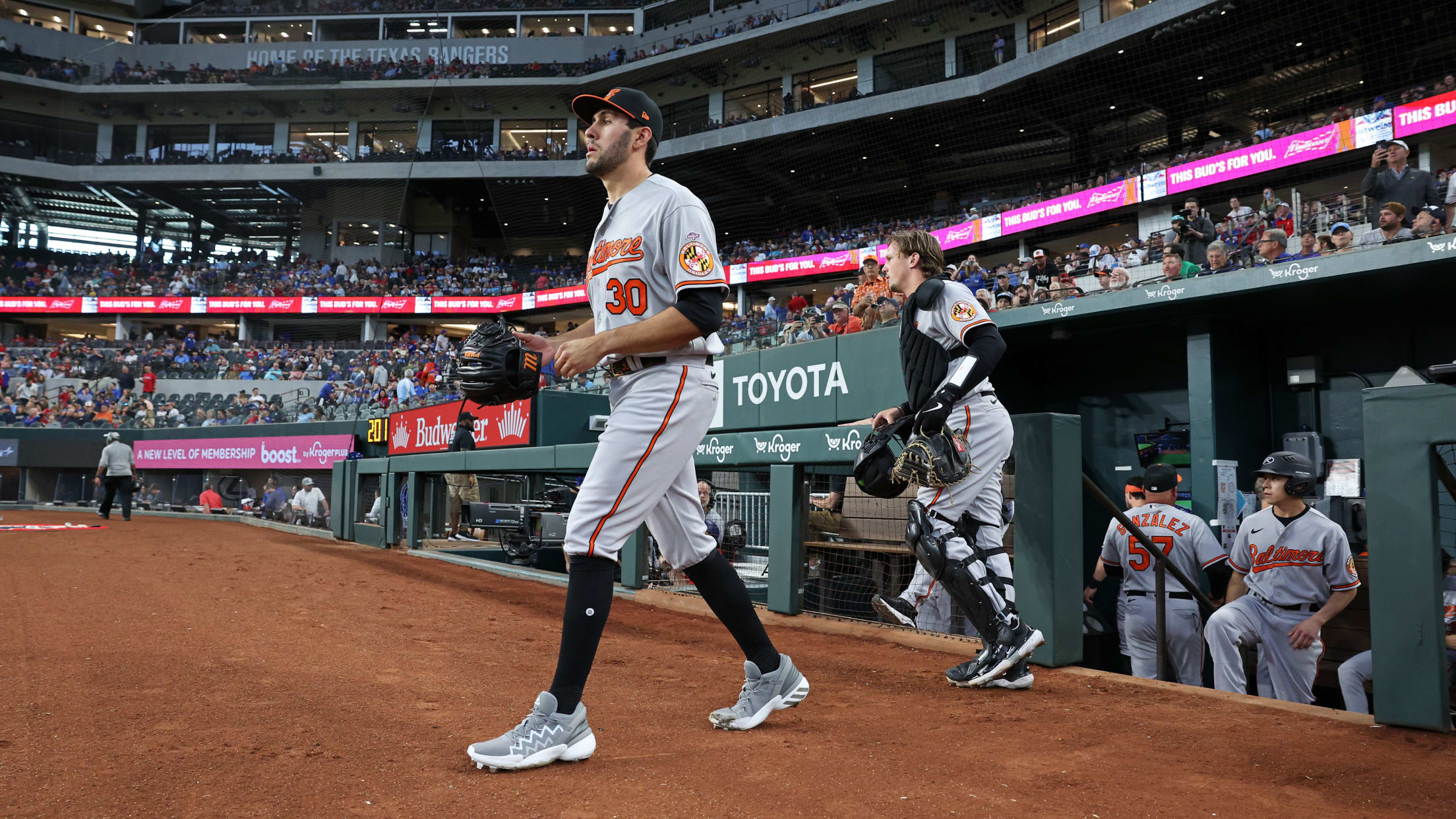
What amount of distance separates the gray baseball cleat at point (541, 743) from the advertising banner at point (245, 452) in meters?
19.0

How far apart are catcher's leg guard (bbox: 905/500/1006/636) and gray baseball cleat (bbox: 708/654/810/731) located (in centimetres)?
88

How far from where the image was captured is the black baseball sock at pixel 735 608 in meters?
2.69

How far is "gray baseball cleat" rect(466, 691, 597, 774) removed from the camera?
84.7 inches

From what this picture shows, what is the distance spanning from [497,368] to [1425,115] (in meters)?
20.1

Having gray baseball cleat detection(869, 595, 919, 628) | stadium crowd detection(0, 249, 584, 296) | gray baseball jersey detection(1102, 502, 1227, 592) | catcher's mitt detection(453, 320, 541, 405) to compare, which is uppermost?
stadium crowd detection(0, 249, 584, 296)

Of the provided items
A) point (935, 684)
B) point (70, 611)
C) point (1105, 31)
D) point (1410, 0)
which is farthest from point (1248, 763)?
point (1105, 31)

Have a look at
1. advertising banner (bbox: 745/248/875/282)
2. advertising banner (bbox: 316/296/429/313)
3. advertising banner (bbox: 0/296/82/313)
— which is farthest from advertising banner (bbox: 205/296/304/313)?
advertising banner (bbox: 745/248/875/282)

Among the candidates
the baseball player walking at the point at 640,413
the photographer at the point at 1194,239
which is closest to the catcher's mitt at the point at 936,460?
the baseball player walking at the point at 640,413

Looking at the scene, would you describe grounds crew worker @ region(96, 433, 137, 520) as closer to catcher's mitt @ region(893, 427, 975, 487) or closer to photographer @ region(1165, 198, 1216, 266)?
catcher's mitt @ region(893, 427, 975, 487)

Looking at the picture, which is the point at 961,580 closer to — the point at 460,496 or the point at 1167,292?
the point at 1167,292

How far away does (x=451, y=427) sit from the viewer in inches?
526

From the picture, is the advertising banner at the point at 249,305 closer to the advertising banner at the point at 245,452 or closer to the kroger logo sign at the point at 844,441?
the advertising banner at the point at 245,452

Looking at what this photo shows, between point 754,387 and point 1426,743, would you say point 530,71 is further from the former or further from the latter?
point 1426,743

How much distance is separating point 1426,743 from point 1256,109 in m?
24.8
